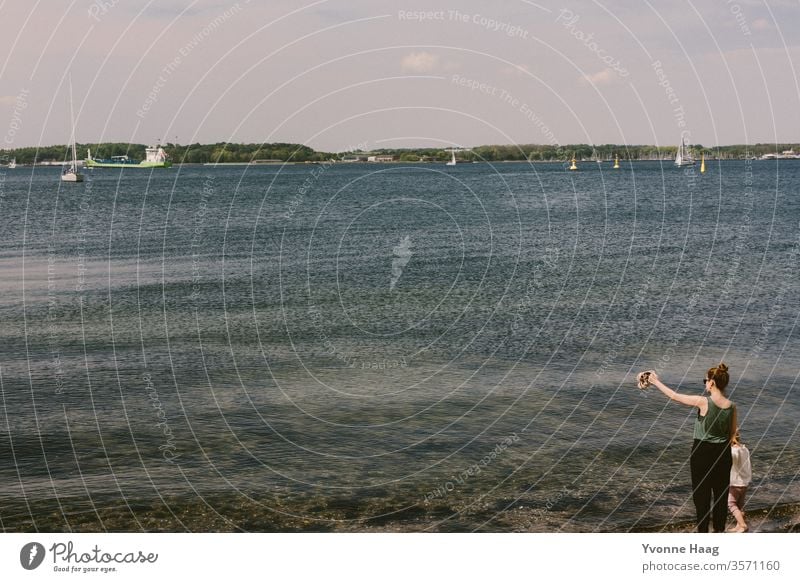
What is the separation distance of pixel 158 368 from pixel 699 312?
24.6 meters

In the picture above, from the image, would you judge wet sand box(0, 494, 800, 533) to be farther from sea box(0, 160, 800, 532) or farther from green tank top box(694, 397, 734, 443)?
green tank top box(694, 397, 734, 443)

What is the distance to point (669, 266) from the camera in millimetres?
59719

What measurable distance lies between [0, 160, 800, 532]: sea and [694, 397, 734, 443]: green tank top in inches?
169

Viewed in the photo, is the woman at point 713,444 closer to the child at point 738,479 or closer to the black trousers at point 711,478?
the black trousers at point 711,478

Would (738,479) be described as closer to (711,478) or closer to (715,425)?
(711,478)

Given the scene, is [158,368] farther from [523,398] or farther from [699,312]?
[699,312]

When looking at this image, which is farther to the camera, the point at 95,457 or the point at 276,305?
the point at 276,305

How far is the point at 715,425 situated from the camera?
1441 centimetres

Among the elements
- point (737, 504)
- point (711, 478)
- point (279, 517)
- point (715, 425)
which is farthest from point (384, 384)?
point (715, 425)

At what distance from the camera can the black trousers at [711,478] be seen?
48.2 feet

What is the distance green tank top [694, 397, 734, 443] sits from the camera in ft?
47.1

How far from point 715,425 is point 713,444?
0.40 meters

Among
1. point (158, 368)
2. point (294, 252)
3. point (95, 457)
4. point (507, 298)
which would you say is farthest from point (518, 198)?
point (95, 457)

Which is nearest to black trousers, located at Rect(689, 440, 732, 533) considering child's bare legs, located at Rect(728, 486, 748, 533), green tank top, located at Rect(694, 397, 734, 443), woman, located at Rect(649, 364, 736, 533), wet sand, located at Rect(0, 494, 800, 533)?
woman, located at Rect(649, 364, 736, 533)
